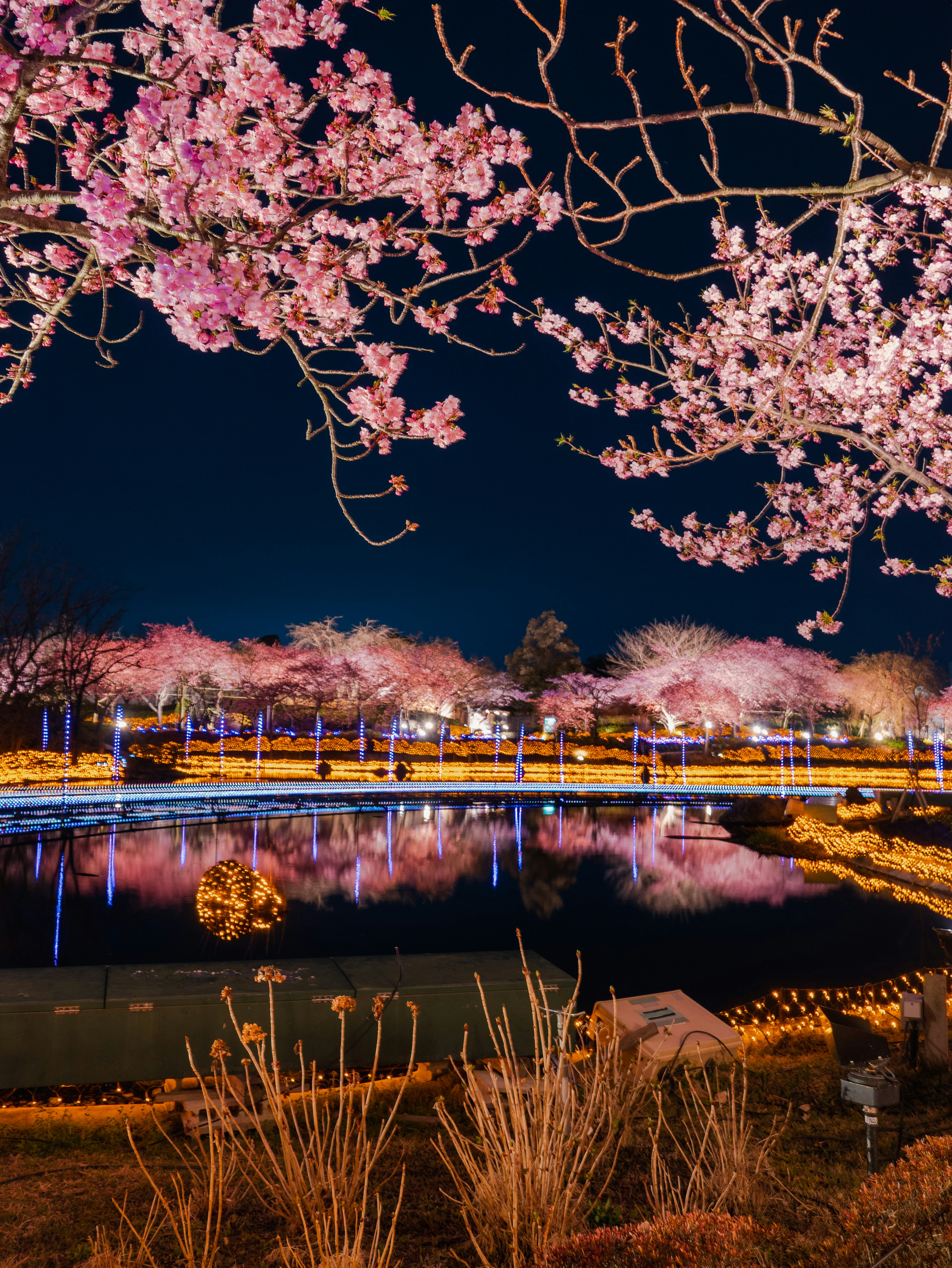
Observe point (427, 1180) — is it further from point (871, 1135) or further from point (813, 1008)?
point (813, 1008)

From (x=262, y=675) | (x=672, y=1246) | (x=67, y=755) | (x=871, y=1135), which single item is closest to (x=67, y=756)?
(x=67, y=755)

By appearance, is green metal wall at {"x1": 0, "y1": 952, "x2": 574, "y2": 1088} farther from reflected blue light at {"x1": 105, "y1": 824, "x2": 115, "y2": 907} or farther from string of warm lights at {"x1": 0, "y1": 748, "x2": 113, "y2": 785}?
string of warm lights at {"x1": 0, "y1": 748, "x2": 113, "y2": 785}

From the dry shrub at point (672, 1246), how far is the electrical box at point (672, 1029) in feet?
7.12

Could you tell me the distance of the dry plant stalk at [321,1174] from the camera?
2127 millimetres

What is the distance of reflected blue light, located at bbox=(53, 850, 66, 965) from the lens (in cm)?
717

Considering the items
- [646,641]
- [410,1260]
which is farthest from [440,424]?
[646,641]

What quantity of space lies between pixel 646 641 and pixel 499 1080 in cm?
4626

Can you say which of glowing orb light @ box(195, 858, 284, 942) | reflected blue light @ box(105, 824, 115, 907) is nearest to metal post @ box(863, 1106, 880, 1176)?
glowing orb light @ box(195, 858, 284, 942)

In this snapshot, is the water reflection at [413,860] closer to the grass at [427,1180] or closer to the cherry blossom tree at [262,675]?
the grass at [427,1180]

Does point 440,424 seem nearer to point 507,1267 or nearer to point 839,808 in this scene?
point 507,1267

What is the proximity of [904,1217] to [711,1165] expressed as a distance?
4.25 feet

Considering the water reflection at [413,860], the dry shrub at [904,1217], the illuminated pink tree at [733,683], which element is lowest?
the water reflection at [413,860]

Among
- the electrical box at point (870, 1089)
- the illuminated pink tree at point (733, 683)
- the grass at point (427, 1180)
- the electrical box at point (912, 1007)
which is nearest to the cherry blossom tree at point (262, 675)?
the illuminated pink tree at point (733, 683)

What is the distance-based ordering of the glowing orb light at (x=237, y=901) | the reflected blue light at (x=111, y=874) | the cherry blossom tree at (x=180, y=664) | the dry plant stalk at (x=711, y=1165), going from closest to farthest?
the dry plant stalk at (x=711, y=1165)
the glowing orb light at (x=237, y=901)
the reflected blue light at (x=111, y=874)
the cherry blossom tree at (x=180, y=664)
